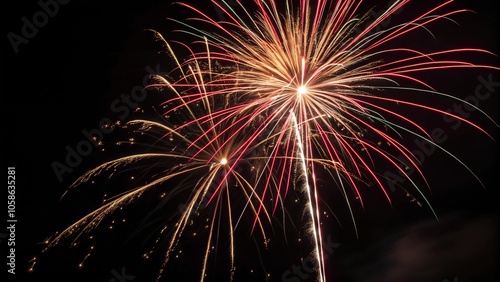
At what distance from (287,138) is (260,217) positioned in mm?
1485

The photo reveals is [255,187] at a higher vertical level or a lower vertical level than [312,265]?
higher

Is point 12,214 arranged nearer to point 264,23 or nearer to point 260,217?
point 260,217

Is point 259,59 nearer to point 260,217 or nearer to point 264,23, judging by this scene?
point 264,23

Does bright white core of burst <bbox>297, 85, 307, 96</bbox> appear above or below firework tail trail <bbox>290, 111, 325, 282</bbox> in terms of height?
above

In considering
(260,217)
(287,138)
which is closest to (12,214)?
(260,217)

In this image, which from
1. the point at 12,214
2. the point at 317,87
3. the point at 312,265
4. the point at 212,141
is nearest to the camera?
the point at 317,87

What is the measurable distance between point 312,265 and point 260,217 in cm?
117

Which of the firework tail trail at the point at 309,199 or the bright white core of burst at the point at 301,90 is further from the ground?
the bright white core of burst at the point at 301,90

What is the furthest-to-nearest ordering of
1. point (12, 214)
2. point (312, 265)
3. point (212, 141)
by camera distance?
point (12, 214)
point (312, 265)
point (212, 141)

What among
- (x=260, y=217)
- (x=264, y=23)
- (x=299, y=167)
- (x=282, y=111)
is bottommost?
(x=260, y=217)

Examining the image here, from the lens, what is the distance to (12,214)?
22.7 feet

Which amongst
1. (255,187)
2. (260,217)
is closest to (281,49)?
(255,187)

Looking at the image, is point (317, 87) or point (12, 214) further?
point (12, 214)

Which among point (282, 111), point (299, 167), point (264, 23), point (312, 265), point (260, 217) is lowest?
point (312, 265)
